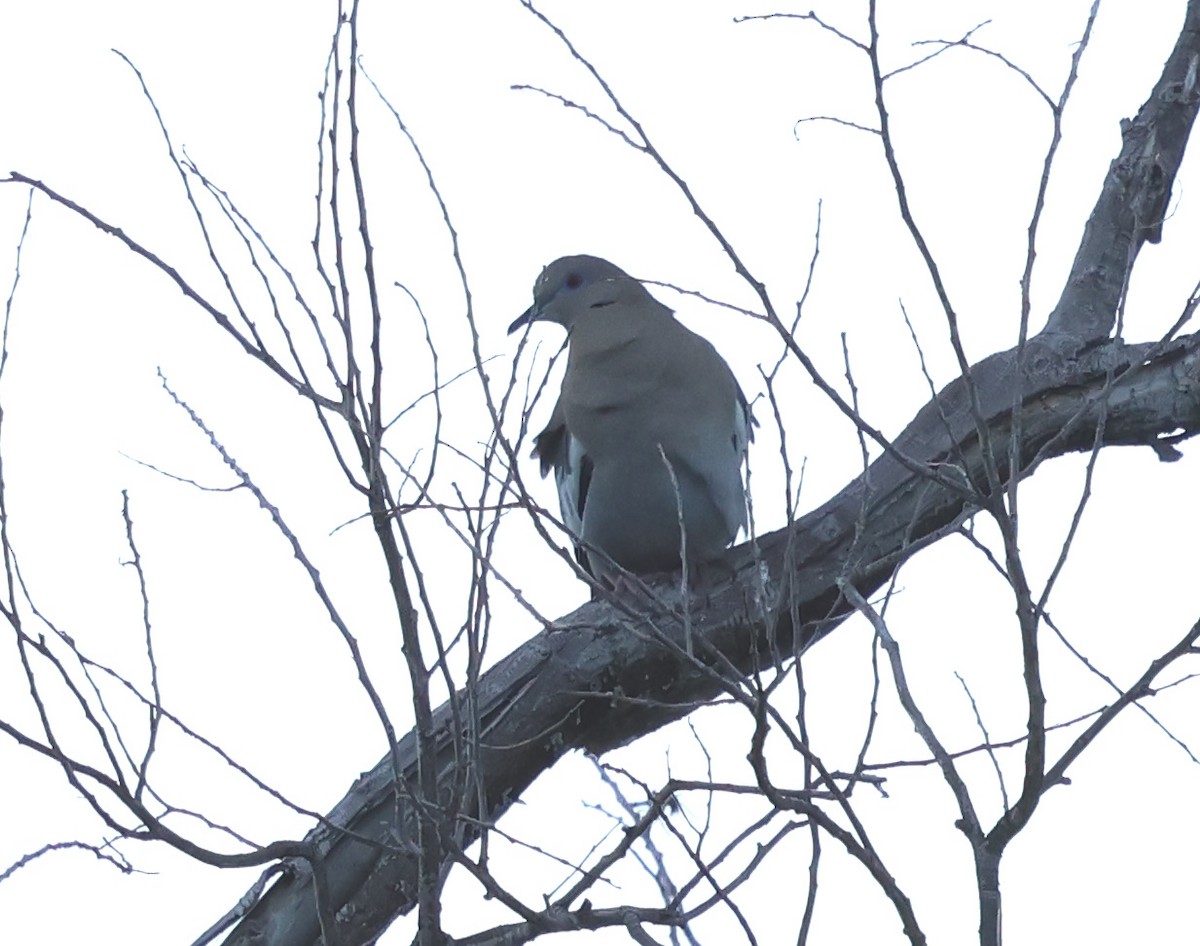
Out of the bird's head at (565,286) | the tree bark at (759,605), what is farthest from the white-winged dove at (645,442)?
the bird's head at (565,286)

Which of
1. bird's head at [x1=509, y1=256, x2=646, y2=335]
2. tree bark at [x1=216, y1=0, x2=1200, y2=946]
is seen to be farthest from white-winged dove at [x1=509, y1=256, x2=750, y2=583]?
bird's head at [x1=509, y1=256, x2=646, y2=335]

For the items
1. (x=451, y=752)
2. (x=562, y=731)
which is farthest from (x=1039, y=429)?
(x=451, y=752)

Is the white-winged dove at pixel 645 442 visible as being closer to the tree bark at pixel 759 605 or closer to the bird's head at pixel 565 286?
the tree bark at pixel 759 605

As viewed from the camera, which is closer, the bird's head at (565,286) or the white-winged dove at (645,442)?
the white-winged dove at (645,442)

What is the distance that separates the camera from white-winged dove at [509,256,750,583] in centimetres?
468

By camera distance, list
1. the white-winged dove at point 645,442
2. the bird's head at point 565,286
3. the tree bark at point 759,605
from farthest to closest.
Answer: the bird's head at point 565,286
the white-winged dove at point 645,442
the tree bark at point 759,605

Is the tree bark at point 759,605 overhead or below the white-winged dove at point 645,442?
below

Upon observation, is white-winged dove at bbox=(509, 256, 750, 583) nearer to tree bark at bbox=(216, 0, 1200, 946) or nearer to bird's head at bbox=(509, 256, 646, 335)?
tree bark at bbox=(216, 0, 1200, 946)

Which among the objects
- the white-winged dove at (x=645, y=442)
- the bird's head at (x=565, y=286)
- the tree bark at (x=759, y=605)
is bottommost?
the tree bark at (x=759, y=605)

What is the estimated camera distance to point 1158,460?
433 cm

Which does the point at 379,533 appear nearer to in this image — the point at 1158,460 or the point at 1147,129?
the point at 1158,460

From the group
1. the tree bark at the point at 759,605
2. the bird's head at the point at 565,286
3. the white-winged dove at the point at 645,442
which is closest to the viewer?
the tree bark at the point at 759,605

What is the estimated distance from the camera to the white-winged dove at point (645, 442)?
4.68m

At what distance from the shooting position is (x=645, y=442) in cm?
470
